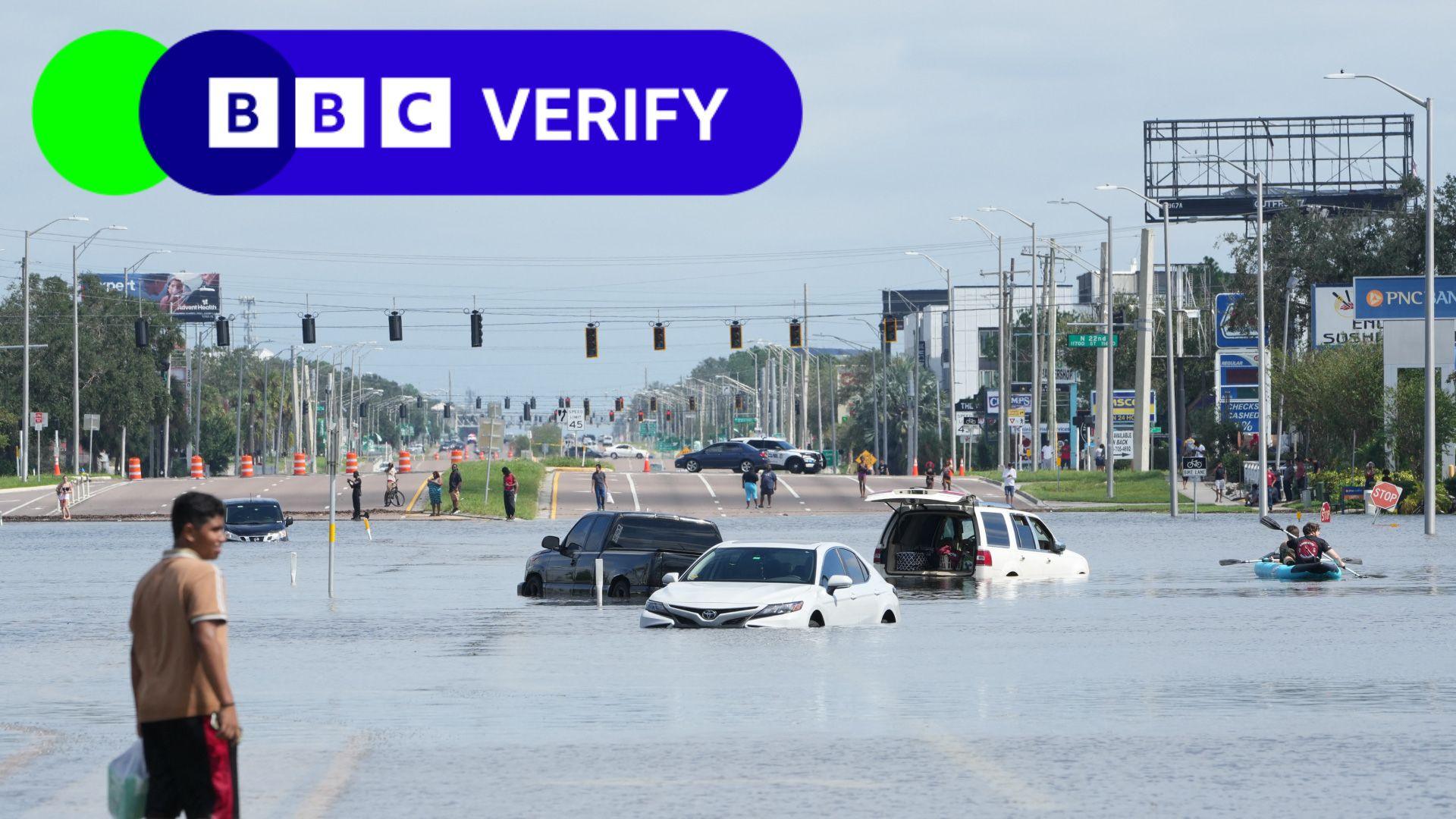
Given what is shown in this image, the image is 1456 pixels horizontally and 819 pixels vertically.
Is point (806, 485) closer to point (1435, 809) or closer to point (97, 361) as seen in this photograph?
point (97, 361)

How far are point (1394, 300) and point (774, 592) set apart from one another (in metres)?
55.1

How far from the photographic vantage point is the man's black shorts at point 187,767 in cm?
806

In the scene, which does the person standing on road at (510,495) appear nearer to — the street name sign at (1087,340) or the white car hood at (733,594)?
the street name sign at (1087,340)

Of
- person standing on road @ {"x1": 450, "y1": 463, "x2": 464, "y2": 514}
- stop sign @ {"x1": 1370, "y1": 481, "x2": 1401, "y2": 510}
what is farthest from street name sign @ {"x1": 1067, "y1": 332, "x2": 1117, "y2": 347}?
person standing on road @ {"x1": 450, "y1": 463, "x2": 464, "y2": 514}

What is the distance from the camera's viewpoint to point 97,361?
108938 mm

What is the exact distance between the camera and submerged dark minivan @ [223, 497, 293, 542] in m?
50.2

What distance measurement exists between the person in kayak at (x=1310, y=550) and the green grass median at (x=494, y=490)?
3698 centimetres

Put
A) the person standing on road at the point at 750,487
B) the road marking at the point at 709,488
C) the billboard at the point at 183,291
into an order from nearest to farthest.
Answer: the person standing on road at the point at 750,487 < the road marking at the point at 709,488 < the billboard at the point at 183,291

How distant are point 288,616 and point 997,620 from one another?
28.8 feet

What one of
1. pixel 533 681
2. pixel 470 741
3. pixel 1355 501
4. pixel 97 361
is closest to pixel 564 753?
pixel 470 741

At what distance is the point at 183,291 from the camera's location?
189375mm

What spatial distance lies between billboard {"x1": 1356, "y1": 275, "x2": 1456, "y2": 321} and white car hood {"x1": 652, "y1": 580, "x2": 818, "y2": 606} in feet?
172

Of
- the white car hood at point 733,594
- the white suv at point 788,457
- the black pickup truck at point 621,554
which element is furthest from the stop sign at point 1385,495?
the white suv at point 788,457

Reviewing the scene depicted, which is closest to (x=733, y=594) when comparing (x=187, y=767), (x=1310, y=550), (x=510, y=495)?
(x=1310, y=550)
